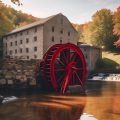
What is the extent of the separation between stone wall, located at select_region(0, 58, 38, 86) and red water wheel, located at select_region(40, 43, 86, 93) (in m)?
0.97

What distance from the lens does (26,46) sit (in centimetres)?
5500

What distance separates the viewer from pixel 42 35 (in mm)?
49312

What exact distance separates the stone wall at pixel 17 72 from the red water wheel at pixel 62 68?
968mm

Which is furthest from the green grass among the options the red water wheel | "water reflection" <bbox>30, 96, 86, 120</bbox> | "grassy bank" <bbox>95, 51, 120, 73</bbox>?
"water reflection" <bbox>30, 96, 86, 120</bbox>

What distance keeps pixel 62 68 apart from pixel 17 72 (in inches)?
152

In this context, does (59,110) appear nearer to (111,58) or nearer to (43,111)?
(43,111)

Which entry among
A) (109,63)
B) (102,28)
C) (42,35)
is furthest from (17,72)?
(102,28)

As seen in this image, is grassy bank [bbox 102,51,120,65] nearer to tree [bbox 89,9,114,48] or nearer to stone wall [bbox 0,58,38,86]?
tree [bbox 89,9,114,48]

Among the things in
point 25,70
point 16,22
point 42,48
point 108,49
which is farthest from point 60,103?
point 16,22

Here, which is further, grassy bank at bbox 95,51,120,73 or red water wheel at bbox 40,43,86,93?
grassy bank at bbox 95,51,120,73

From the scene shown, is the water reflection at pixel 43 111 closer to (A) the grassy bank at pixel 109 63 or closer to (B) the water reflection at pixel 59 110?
(B) the water reflection at pixel 59 110

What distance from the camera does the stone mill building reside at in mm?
49688

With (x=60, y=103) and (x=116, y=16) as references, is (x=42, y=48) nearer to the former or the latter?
(x=116, y=16)

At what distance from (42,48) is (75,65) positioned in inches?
949
